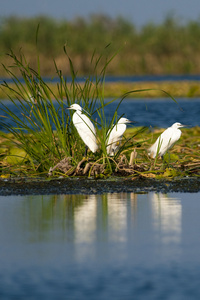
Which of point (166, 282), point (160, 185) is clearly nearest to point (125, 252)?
→ point (166, 282)

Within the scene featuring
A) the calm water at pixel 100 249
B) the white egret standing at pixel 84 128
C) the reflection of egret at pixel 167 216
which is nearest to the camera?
the calm water at pixel 100 249

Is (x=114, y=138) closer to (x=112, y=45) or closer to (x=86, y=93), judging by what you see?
(x=86, y=93)

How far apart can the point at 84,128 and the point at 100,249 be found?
12.6 ft

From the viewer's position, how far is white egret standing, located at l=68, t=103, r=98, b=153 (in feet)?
26.5

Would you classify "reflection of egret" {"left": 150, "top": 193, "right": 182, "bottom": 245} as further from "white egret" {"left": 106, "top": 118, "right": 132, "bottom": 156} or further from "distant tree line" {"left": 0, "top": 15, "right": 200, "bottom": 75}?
"distant tree line" {"left": 0, "top": 15, "right": 200, "bottom": 75}

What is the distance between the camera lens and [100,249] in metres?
4.49

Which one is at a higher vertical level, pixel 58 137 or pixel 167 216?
pixel 58 137

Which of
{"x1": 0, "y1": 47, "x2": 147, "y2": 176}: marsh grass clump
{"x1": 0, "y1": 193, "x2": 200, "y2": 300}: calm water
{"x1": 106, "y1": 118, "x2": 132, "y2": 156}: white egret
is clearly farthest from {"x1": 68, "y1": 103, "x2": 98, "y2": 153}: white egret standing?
{"x1": 0, "y1": 193, "x2": 200, "y2": 300}: calm water

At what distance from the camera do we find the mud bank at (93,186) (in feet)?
23.1

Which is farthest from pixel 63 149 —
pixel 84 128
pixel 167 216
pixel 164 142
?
pixel 167 216

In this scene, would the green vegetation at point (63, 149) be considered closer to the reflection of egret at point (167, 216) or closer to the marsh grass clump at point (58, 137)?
the marsh grass clump at point (58, 137)

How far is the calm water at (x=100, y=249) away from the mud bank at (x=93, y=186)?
600 mm

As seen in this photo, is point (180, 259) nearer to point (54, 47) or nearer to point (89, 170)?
point (89, 170)

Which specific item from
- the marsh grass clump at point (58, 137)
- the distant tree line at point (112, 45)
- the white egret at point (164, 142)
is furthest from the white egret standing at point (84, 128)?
the distant tree line at point (112, 45)
